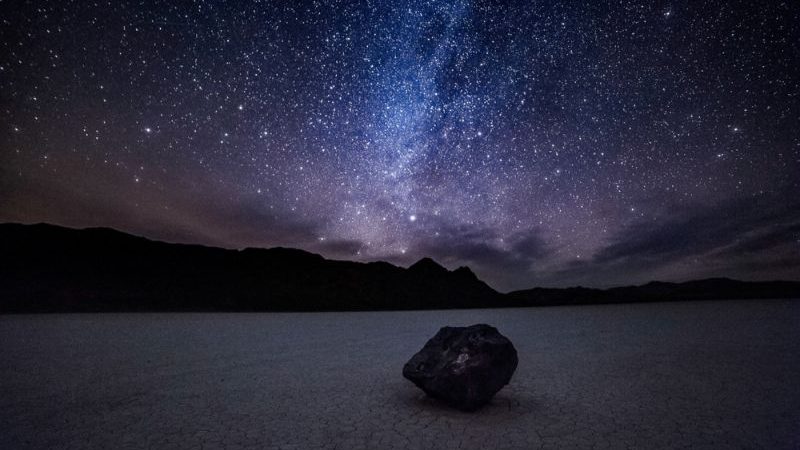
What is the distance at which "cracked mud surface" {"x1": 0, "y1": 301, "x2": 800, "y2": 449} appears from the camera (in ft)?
15.5

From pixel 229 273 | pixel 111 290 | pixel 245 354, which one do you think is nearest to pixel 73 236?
pixel 111 290

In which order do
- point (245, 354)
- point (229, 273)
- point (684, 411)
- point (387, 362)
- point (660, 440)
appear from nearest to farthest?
point (660, 440) → point (684, 411) → point (387, 362) → point (245, 354) → point (229, 273)

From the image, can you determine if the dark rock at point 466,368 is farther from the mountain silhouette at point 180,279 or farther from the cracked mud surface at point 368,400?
the mountain silhouette at point 180,279

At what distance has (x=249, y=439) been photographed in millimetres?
4707

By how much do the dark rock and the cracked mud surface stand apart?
30cm

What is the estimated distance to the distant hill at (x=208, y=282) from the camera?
157ft

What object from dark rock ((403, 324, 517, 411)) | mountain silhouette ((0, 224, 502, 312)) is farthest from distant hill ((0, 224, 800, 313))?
dark rock ((403, 324, 517, 411))

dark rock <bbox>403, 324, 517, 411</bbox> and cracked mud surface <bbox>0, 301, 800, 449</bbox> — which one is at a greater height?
dark rock <bbox>403, 324, 517, 411</bbox>

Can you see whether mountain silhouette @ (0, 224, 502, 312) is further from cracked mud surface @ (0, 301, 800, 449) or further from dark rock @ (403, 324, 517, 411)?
dark rock @ (403, 324, 517, 411)

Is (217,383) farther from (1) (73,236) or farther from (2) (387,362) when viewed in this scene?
(1) (73,236)

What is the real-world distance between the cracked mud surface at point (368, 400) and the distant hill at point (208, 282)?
38.0 metres

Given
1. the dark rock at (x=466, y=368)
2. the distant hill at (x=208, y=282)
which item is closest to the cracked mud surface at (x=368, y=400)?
the dark rock at (x=466, y=368)

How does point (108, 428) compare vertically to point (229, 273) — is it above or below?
below

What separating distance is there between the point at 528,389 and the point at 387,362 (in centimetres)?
383
